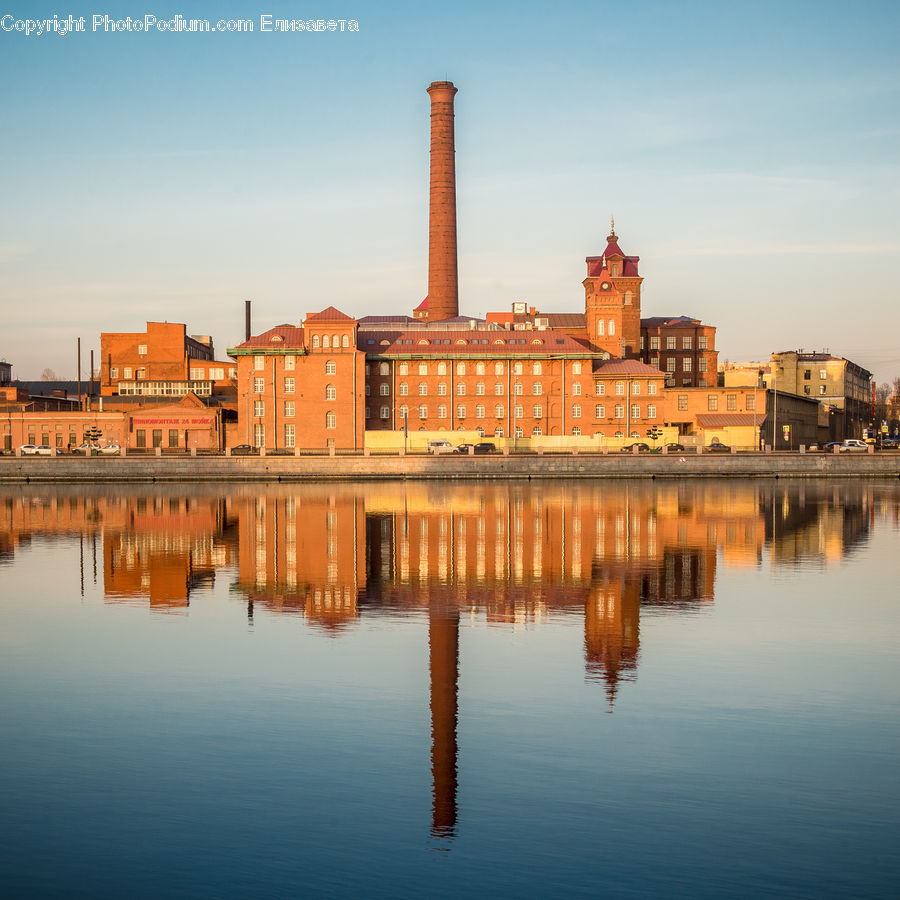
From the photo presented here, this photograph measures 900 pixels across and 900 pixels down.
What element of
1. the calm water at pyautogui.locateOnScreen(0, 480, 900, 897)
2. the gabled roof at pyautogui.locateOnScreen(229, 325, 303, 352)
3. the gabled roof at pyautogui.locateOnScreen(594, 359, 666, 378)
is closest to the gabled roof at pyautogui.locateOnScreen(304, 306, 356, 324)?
the gabled roof at pyautogui.locateOnScreen(229, 325, 303, 352)

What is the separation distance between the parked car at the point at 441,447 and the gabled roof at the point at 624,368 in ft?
56.2

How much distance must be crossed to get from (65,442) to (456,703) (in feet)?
292

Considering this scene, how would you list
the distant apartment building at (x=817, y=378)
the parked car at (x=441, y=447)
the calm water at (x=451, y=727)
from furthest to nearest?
the distant apartment building at (x=817, y=378), the parked car at (x=441, y=447), the calm water at (x=451, y=727)

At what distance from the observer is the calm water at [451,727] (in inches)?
401

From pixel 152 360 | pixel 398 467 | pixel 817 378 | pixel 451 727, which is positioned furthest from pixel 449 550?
pixel 817 378

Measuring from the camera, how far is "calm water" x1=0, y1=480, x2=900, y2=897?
1019 cm

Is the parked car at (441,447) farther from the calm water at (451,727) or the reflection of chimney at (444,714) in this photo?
the reflection of chimney at (444,714)

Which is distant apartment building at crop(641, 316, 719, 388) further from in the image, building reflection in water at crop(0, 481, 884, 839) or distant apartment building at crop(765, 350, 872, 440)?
building reflection in water at crop(0, 481, 884, 839)

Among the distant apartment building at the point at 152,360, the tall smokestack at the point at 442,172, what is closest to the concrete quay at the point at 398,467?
the tall smokestack at the point at 442,172

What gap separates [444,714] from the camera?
15.1 meters

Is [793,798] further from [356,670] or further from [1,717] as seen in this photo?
[1,717]

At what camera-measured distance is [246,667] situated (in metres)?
18.2

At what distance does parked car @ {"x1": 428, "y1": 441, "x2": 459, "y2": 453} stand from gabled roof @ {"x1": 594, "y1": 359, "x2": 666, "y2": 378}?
56.2ft

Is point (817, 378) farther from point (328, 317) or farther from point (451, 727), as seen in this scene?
point (451, 727)
